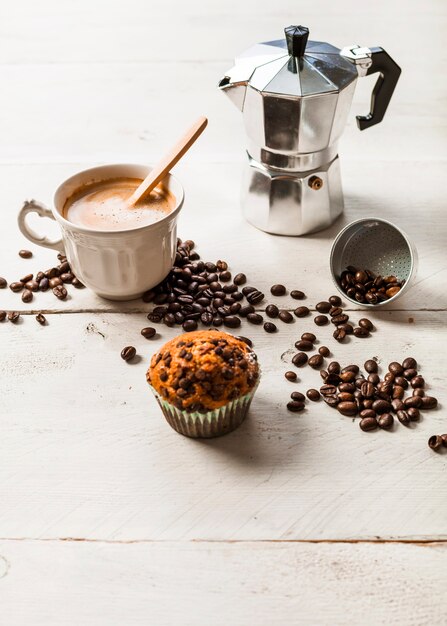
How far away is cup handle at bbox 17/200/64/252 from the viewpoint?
118 cm

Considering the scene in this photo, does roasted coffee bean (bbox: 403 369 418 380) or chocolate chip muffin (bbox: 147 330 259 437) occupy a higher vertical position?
chocolate chip muffin (bbox: 147 330 259 437)

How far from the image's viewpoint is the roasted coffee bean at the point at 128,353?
1.12 m

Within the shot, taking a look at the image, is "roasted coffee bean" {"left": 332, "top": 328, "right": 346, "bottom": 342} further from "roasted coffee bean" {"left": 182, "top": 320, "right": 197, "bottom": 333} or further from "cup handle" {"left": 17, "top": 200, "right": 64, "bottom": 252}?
"cup handle" {"left": 17, "top": 200, "right": 64, "bottom": 252}

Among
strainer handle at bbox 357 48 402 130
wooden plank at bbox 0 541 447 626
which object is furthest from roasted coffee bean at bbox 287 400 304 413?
strainer handle at bbox 357 48 402 130

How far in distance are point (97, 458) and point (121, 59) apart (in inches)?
54.4

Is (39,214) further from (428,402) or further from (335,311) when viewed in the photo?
(428,402)

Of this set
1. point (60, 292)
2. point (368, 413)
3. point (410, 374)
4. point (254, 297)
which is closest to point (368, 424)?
point (368, 413)

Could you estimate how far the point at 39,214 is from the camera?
3.92ft

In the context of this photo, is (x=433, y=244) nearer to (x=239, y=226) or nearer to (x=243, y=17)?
(x=239, y=226)

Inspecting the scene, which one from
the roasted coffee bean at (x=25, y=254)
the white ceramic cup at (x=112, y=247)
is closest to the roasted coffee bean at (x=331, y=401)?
the white ceramic cup at (x=112, y=247)

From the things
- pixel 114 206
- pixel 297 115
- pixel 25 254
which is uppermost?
pixel 297 115

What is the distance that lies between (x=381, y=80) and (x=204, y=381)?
692 mm

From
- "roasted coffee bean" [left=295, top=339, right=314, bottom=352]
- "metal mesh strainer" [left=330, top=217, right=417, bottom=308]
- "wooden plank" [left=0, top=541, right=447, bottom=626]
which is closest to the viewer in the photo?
"wooden plank" [left=0, top=541, right=447, bottom=626]

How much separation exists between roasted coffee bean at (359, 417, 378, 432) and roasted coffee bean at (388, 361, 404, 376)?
10cm
